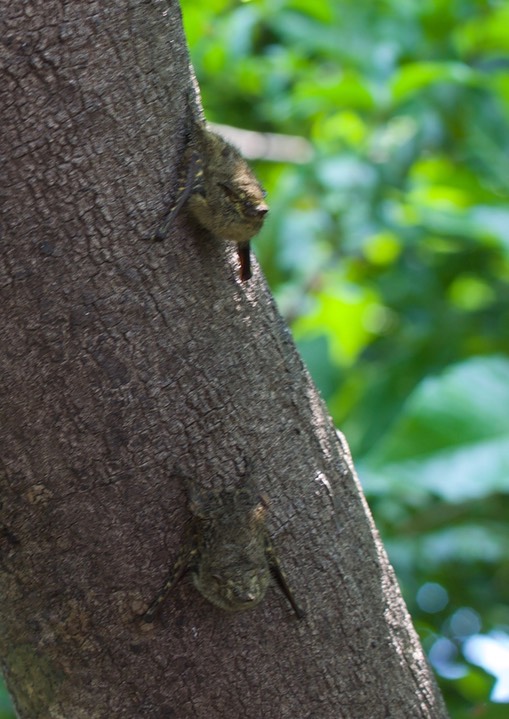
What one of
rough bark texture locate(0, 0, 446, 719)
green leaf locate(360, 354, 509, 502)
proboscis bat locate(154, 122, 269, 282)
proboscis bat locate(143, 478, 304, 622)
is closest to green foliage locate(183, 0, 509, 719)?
green leaf locate(360, 354, 509, 502)

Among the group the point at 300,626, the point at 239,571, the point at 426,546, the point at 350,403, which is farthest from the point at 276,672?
the point at 350,403

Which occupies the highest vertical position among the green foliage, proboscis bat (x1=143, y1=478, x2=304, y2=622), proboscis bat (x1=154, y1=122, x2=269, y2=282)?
proboscis bat (x1=154, y1=122, x2=269, y2=282)

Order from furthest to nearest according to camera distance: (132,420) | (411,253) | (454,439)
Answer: (411,253)
(454,439)
(132,420)

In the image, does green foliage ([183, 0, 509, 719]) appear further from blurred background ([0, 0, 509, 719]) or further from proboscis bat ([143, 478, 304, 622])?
proboscis bat ([143, 478, 304, 622])

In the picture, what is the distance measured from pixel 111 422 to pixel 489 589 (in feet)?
8.82

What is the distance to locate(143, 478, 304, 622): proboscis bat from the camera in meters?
1.55

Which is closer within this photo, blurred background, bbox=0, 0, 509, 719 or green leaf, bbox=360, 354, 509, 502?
green leaf, bbox=360, 354, 509, 502

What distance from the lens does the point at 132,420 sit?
4.93ft

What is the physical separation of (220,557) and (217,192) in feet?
2.09

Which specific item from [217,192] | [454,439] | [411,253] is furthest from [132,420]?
[411,253]

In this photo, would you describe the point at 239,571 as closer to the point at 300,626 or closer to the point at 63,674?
the point at 300,626

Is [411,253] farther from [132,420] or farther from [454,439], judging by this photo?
[132,420]

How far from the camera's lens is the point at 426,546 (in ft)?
10.9

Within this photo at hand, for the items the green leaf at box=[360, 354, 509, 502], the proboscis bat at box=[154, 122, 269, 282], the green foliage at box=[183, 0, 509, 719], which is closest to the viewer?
the proboscis bat at box=[154, 122, 269, 282]
